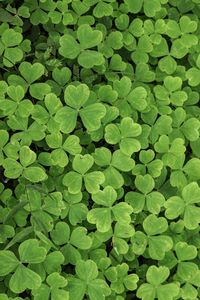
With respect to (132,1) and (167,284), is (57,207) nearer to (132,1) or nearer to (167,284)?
(167,284)

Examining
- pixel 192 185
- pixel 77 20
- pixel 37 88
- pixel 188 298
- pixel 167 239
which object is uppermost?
pixel 77 20

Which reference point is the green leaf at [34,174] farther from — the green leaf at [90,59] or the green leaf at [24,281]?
the green leaf at [90,59]

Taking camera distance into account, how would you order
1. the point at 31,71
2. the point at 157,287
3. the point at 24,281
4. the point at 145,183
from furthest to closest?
the point at 31,71
the point at 145,183
the point at 157,287
the point at 24,281

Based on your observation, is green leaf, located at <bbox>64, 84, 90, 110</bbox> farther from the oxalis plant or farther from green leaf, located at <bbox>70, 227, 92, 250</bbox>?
green leaf, located at <bbox>70, 227, 92, 250</bbox>

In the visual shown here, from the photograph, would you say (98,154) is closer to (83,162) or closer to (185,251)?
(83,162)

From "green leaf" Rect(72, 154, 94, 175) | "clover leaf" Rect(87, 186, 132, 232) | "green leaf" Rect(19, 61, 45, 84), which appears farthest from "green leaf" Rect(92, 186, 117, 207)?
"green leaf" Rect(19, 61, 45, 84)

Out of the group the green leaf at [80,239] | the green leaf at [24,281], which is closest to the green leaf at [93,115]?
the green leaf at [80,239]

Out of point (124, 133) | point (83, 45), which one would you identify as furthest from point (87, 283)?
point (83, 45)

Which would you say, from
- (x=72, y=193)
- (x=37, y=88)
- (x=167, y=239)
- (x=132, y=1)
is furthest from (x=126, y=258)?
(x=132, y=1)
